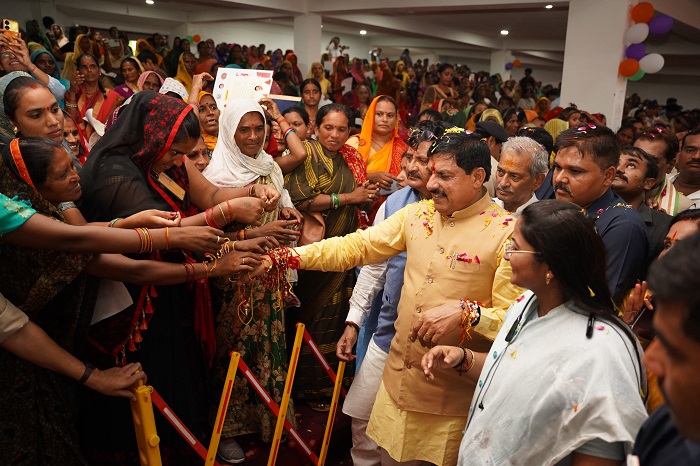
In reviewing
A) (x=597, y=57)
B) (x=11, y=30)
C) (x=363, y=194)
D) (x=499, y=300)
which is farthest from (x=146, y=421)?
(x=597, y=57)

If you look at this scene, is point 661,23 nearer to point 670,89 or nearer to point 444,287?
point 444,287

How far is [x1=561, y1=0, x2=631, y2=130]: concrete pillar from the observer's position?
724 centimetres

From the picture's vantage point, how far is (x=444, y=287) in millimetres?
1980

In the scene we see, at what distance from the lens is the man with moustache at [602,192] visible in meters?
2.02

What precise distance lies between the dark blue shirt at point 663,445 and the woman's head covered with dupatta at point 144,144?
1751mm

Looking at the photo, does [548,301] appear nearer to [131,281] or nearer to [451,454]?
[451,454]

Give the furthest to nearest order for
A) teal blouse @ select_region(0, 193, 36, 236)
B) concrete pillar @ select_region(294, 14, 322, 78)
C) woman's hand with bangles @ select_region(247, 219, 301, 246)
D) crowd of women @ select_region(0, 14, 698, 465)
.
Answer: concrete pillar @ select_region(294, 14, 322, 78) < woman's hand with bangles @ select_region(247, 219, 301, 246) < crowd of women @ select_region(0, 14, 698, 465) < teal blouse @ select_region(0, 193, 36, 236)

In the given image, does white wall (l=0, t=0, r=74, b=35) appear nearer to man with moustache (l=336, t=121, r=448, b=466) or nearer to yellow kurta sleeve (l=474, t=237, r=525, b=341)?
man with moustache (l=336, t=121, r=448, b=466)

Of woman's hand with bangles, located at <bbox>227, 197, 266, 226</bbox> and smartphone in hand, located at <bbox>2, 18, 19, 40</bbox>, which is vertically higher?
smartphone in hand, located at <bbox>2, 18, 19, 40</bbox>

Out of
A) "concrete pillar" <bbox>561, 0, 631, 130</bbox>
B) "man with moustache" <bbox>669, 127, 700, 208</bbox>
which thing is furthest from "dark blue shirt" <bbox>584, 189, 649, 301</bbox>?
"concrete pillar" <bbox>561, 0, 631, 130</bbox>

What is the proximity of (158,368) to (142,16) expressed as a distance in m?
14.9

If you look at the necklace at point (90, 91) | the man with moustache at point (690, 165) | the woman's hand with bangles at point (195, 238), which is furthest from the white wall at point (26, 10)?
the man with moustache at point (690, 165)

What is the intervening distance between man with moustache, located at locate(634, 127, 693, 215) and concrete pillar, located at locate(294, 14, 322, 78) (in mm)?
8512

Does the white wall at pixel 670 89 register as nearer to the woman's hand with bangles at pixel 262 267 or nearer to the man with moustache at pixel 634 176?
the man with moustache at pixel 634 176
